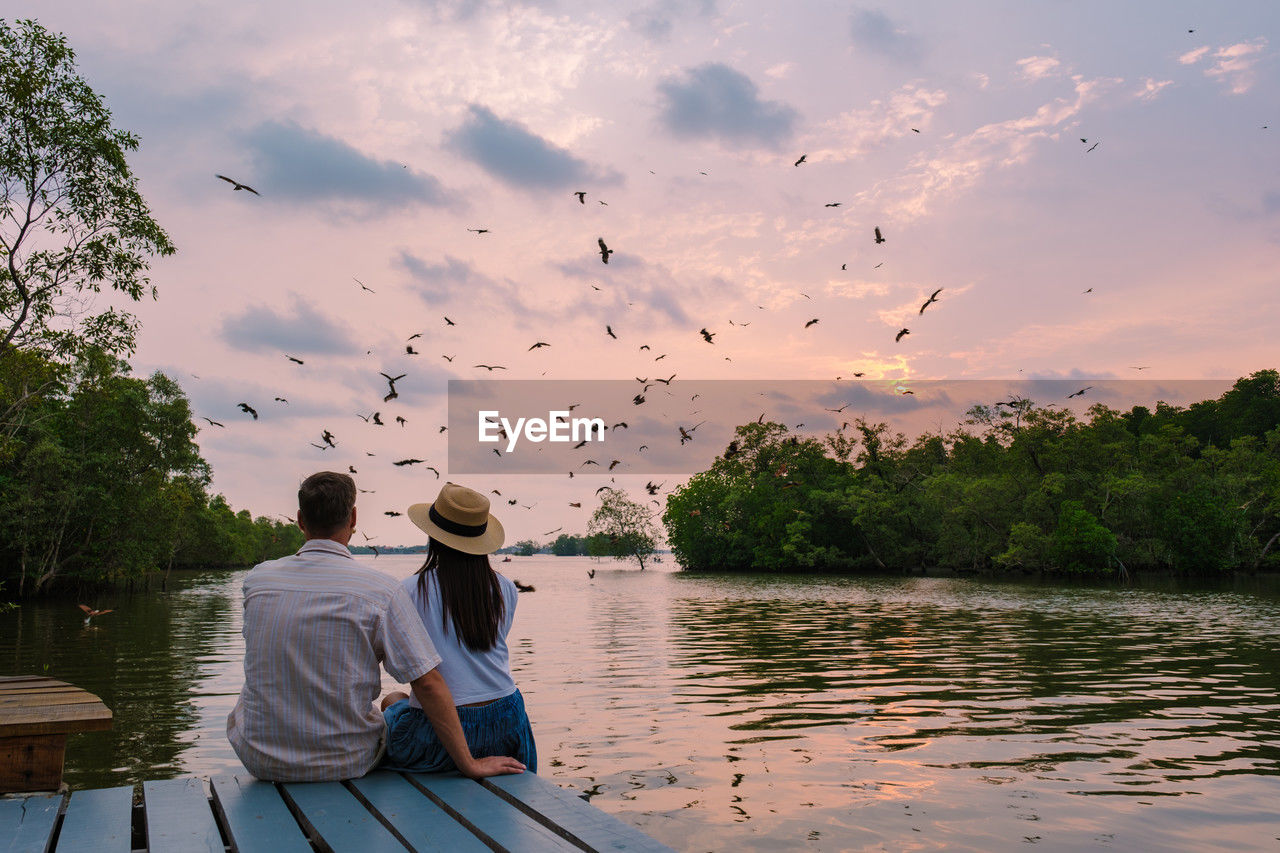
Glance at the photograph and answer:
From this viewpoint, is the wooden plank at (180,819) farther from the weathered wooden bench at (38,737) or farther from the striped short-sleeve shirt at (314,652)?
the weathered wooden bench at (38,737)

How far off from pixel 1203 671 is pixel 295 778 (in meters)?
16.8

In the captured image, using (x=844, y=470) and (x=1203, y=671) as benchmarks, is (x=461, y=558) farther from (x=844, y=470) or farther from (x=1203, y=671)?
(x=844, y=470)

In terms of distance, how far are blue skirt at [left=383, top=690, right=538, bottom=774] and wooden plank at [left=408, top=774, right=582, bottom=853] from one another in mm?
163

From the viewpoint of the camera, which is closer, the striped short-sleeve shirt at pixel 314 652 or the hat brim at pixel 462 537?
the striped short-sleeve shirt at pixel 314 652

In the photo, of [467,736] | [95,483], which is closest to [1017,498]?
[95,483]

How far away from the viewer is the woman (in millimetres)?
4617

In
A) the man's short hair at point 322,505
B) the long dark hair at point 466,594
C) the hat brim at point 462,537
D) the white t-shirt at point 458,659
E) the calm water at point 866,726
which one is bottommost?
the calm water at point 866,726

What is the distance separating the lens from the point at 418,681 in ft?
13.4

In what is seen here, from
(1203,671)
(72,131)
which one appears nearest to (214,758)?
(1203,671)

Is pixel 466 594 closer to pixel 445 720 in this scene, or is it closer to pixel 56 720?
pixel 445 720

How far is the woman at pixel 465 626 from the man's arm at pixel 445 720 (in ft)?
1.15

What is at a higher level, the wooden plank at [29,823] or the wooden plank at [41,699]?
the wooden plank at [41,699]

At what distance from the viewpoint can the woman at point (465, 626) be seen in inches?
182

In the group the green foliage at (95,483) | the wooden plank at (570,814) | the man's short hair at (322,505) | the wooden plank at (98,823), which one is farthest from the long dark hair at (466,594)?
the green foliage at (95,483)
